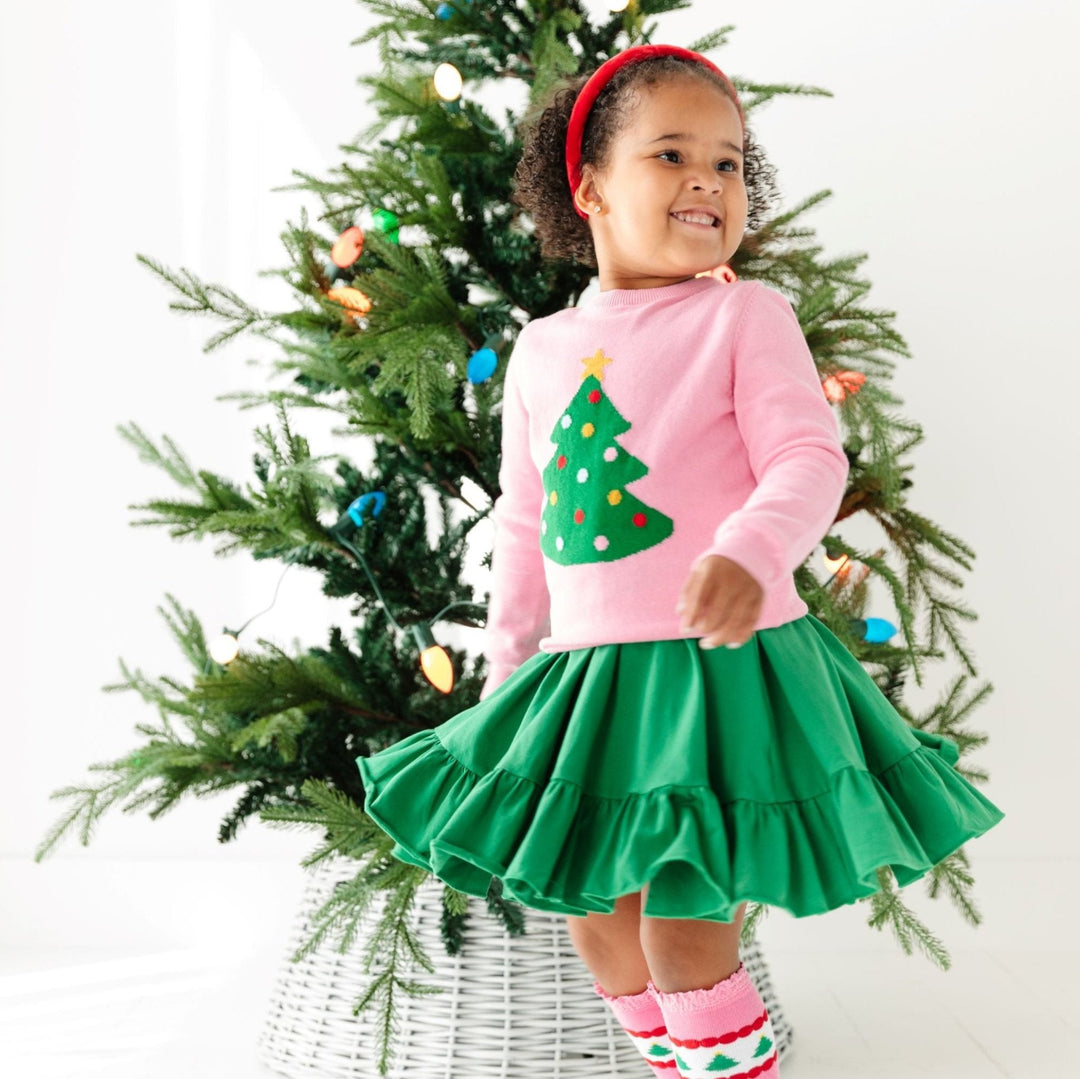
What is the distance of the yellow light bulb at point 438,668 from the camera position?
1.45 m

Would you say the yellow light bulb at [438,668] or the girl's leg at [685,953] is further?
the yellow light bulb at [438,668]

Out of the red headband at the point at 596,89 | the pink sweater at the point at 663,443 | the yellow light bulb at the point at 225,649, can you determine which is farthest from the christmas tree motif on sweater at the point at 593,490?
the yellow light bulb at the point at 225,649

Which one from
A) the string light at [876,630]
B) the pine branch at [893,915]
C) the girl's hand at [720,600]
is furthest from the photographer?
the string light at [876,630]

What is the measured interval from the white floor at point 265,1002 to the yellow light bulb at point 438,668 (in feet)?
1.49

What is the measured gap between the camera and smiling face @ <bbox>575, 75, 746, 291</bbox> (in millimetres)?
1084

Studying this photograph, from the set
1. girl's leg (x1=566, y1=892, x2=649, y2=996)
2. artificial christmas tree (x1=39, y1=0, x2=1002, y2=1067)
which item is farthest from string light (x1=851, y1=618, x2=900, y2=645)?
girl's leg (x1=566, y1=892, x2=649, y2=996)

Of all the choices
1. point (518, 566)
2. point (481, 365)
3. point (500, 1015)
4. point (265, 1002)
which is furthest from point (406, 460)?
point (265, 1002)

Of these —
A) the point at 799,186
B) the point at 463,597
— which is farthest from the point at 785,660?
the point at 799,186

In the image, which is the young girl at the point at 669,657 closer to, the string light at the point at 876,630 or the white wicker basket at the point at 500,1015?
the white wicker basket at the point at 500,1015

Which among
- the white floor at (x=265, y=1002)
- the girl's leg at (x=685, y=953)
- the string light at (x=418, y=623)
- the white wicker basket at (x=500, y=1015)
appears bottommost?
the white floor at (x=265, y=1002)

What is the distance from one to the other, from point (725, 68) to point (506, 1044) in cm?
156

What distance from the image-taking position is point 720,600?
0.83 m

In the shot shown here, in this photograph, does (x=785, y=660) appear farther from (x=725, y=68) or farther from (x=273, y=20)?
(x=273, y=20)

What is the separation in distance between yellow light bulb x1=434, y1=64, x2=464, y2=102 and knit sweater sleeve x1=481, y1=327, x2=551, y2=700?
45cm
